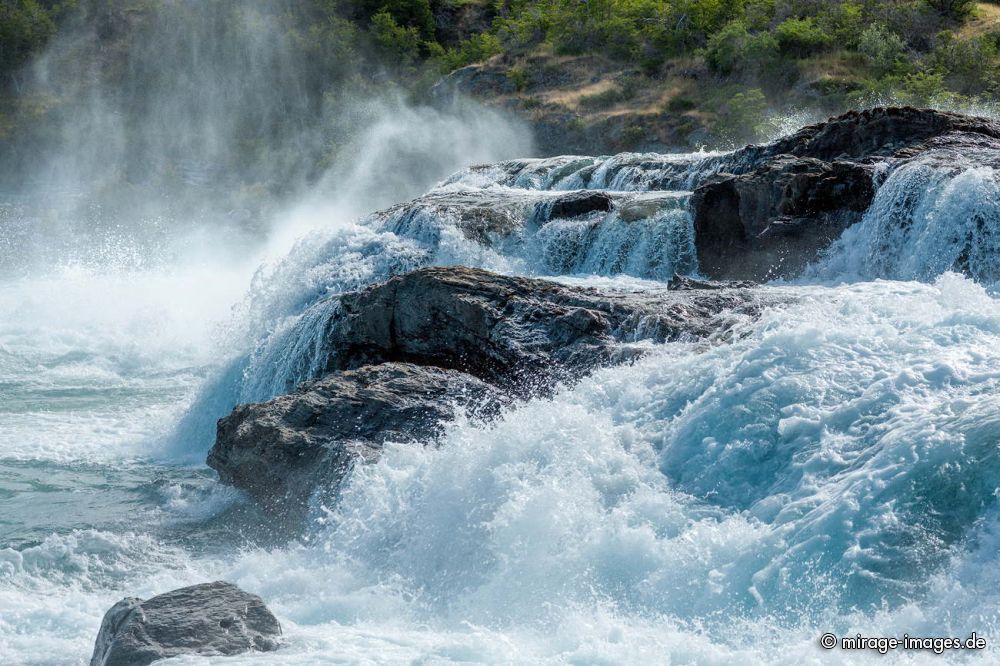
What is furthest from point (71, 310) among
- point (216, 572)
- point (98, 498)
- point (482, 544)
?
point (482, 544)

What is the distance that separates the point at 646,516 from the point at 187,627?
2.79 m

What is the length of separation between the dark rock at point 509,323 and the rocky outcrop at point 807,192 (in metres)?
3.14

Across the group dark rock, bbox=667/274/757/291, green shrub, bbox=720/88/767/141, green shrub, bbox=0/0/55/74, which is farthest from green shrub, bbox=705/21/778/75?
green shrub, bbox=0/0/55/74

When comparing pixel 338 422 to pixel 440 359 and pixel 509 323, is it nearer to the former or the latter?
pixel 440 359

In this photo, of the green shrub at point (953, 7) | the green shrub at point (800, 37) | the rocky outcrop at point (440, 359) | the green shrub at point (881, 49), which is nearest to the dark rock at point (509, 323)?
the rocky outcrop at point (440, 359)

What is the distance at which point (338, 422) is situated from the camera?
834 cm

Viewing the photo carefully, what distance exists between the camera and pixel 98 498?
9.57 m

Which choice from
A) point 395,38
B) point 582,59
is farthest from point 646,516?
point 395,38

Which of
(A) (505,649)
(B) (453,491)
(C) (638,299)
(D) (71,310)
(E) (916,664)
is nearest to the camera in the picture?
(E) (916,664)

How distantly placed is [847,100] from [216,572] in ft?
67.2

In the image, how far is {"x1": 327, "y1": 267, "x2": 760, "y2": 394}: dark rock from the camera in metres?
8.57

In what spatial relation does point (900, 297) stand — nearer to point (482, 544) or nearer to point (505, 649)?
point (482, 544)

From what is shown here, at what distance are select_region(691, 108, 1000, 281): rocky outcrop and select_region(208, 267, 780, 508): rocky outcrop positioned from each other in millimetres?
2707

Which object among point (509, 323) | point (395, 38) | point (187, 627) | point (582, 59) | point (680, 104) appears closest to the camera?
point (187, 627)
